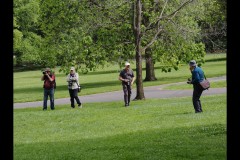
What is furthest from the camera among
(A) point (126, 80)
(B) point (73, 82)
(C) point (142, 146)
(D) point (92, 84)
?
(D) point (92, 84)

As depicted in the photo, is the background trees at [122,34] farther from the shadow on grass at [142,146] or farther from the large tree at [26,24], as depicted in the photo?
the large tree at [26,24]

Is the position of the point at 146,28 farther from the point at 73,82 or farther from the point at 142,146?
the point at 142,146

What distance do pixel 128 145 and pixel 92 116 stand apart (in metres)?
8.25

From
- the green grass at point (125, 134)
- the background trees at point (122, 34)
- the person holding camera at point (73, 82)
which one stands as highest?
the background trees at point (122, 34)

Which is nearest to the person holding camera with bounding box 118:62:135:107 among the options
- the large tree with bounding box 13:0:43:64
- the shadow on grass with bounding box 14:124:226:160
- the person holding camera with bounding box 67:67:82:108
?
the person holding camera with bounding box 67:67:82:108

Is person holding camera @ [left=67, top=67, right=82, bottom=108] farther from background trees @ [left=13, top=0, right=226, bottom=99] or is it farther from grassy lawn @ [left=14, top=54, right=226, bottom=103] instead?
grassy lawn @ [left=14, top=54, right=226, bottom=103]

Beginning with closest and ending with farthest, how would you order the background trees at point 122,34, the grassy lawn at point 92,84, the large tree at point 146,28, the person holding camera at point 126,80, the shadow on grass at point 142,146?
1. the shadow on grass at point 142,146
2. the person holding camera at point 126,80
3. the large tree at point 146,28
4. the background trees at point 122,34
5. the grassy lawn at point 92,84

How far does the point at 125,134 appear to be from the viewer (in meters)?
13.7

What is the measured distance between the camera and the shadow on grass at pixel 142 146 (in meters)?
9.90

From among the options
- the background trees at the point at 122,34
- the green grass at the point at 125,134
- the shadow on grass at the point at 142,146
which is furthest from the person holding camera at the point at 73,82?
the shadow on grass at the point at 142,146

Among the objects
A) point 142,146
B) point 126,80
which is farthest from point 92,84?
point 142,146

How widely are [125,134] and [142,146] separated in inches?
101
